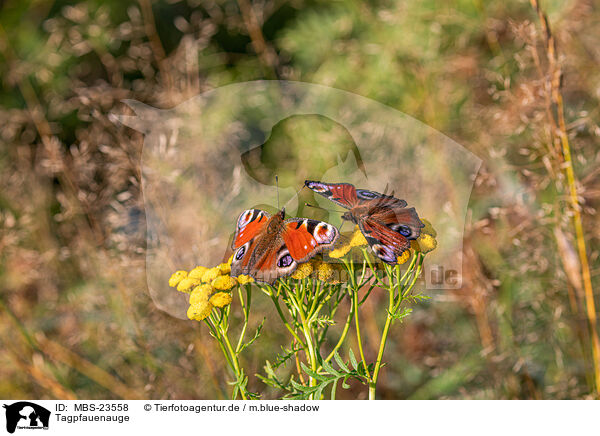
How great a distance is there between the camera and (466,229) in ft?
2.94

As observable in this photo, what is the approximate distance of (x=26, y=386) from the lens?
1.13 meters

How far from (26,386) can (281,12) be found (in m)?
1.19

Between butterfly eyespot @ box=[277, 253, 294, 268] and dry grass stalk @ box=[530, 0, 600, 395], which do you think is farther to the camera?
dry grass stalk @ box=[530, 0, 600, 395]

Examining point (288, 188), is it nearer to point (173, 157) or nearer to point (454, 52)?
point (173, 157)

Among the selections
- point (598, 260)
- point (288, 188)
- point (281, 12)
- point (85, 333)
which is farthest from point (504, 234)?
point (85, 333)

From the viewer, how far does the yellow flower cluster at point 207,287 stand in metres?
0.46

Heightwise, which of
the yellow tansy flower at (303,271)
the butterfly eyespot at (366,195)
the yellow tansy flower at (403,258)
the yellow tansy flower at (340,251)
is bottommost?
the yellow tansy flower at (303,271)

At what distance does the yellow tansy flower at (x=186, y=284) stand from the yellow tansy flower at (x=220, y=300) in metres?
0.03

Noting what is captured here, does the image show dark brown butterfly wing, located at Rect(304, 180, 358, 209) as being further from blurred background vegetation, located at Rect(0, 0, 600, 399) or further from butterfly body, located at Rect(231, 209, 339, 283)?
blurred background vegetation, located at Rect(0, 0, 600, 399)
